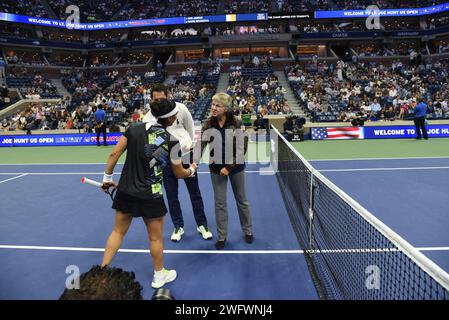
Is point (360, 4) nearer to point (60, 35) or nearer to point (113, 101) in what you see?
point (113, 101)

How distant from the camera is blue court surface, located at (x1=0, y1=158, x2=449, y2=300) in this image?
379 cm

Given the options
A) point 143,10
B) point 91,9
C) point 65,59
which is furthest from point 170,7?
point 65,59

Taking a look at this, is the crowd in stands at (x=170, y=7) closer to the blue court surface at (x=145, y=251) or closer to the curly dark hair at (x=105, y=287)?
the blue court surface at (x=145, y=251)

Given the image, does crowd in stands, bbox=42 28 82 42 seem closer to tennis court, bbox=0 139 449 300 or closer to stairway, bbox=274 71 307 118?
stairway, bbox=274 71 307 118

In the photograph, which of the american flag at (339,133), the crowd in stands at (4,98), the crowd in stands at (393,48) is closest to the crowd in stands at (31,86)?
the crowd in stands at (4,98)

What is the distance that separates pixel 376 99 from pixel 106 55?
37.1 m

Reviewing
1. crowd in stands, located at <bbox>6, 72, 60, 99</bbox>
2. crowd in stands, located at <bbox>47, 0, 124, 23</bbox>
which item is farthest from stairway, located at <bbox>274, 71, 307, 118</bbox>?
crowd in stands, located at <bbox>47, 0, 124, 23</bbox>

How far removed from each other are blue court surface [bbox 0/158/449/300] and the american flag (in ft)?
26.6

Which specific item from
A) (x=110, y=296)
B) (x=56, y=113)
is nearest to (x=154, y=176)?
(x=110, y=296)

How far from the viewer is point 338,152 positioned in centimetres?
1300

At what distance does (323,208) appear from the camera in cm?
513

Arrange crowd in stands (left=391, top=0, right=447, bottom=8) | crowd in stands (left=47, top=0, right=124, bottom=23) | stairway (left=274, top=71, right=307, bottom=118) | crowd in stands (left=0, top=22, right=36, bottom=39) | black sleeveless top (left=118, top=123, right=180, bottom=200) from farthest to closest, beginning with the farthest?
crowd in stands (left=47, top=0, right=124, bottom=23) → crowd in stands (left=391, top=0, right=447, bottom=8) → crowd in stands (left=0, top=22, right=36, bottom=39) → stairway (left=274, top=71, right=307, bottom=118) → black sleeveless top (left=118, top=123, right=180, bottom=200)

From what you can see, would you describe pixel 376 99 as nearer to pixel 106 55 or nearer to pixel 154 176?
pixel 154 176

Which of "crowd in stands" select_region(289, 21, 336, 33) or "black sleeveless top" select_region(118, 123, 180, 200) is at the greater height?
"crowd in stands" select_region(289, 21, 336, 33)
